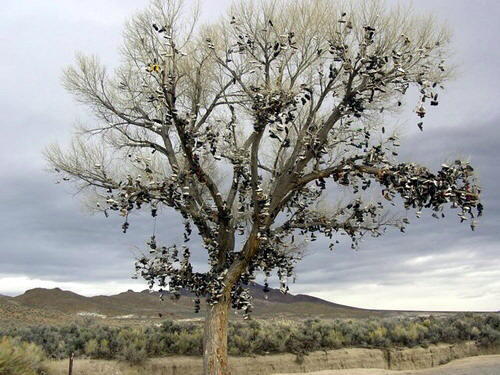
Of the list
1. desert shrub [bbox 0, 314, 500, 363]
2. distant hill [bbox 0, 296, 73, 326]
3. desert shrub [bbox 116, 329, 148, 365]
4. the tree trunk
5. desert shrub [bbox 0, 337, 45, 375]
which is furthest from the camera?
distant hill [bbox 0, 296, 73, 326]

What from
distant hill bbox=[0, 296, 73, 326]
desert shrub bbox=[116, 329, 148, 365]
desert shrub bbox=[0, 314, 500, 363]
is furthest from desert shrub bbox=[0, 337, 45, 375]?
distant hill bbox=[0, 296, 73, 326]

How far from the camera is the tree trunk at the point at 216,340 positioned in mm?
17500

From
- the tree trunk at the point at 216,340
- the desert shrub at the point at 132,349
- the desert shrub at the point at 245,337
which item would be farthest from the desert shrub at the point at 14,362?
the tree trunk at the point at 216,340

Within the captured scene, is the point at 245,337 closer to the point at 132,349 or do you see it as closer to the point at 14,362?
the point at 132,349

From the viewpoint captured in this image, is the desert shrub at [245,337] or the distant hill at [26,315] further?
the distant hill at [26,315]

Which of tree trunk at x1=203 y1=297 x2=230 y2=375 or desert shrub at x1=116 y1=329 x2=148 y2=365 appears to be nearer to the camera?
tree trunk at x1=203 y1=297 x2=230 y2=375

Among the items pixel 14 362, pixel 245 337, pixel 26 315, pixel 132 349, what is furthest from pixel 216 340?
pixel 26 315

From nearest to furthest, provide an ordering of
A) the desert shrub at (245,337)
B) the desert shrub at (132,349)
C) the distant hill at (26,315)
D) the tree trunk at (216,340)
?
→ the tree trunk at (216,340) < the desert shrub at (132,349) < the desert shrub at (245,337) < the distant hill at (26,315)

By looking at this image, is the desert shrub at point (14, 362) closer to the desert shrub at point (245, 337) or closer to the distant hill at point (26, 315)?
the desert shrub at point (245, 337)

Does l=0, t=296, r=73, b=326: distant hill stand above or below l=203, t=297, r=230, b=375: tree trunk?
above

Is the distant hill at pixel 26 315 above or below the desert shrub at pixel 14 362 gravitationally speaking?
above

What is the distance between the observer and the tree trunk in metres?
17.5

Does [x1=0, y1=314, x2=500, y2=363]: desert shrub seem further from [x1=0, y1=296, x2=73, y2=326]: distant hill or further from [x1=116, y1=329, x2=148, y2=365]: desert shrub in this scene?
[x1=0, y1=296, x2=73, y2=326]: distant hill

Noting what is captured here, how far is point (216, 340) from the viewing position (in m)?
17.6
